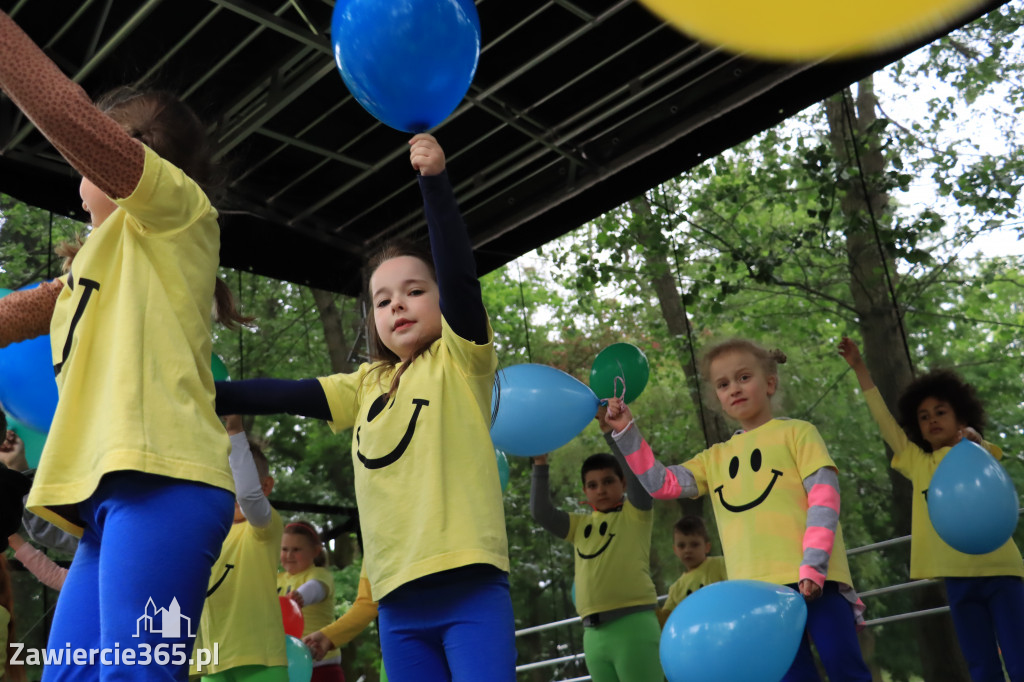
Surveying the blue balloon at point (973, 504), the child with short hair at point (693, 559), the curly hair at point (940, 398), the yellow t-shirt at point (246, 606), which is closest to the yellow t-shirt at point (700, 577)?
the child with short hair at point (693, 559)

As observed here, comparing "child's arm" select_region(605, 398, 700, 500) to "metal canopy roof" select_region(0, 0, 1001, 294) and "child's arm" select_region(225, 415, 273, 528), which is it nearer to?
"child's arm" select_region(225, 415, 273, 528)

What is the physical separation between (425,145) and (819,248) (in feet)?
19.2

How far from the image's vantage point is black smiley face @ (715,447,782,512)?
2984 millimetres

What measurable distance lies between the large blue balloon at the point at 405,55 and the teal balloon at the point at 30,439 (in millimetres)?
1530

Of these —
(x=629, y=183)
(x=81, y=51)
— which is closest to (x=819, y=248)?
(x=629, y=183)

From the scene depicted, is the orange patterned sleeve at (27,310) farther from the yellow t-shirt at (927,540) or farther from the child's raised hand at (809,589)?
the yellow t-shirt at (927,540)

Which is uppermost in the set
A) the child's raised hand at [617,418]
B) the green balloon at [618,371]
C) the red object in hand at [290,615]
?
the green balloon at [618,371]

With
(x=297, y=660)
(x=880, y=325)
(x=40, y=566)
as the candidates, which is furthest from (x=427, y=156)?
(x=880, y=325)

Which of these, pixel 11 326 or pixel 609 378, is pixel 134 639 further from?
pixel 609 378

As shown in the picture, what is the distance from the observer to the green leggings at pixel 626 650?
13.0 feet

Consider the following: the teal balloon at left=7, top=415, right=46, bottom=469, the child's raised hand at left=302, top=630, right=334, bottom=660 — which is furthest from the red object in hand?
the teal balloon at left=7, top=415, right=46, bottom=469

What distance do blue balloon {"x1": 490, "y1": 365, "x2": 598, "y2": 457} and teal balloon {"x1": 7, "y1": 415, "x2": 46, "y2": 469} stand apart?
4.95 feet

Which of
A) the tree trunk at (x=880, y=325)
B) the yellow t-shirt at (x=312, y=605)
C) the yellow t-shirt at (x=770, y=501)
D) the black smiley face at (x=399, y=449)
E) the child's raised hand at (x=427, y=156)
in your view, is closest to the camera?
the child's raised hand at (x=427, y=156)

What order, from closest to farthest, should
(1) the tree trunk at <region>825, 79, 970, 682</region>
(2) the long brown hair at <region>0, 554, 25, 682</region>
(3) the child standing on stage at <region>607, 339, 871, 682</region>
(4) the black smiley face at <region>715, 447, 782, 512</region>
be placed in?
(3) the child standing on stage at <region>607, 339, 871, 682</region> → (4) the black smiley face at <region>715, 447, 782, 512</region> → (2) the long brown hair at <region>0, 554, 25, 682</region> → (1) the tree trunk at <region>825, 79, 970, 682</region>
